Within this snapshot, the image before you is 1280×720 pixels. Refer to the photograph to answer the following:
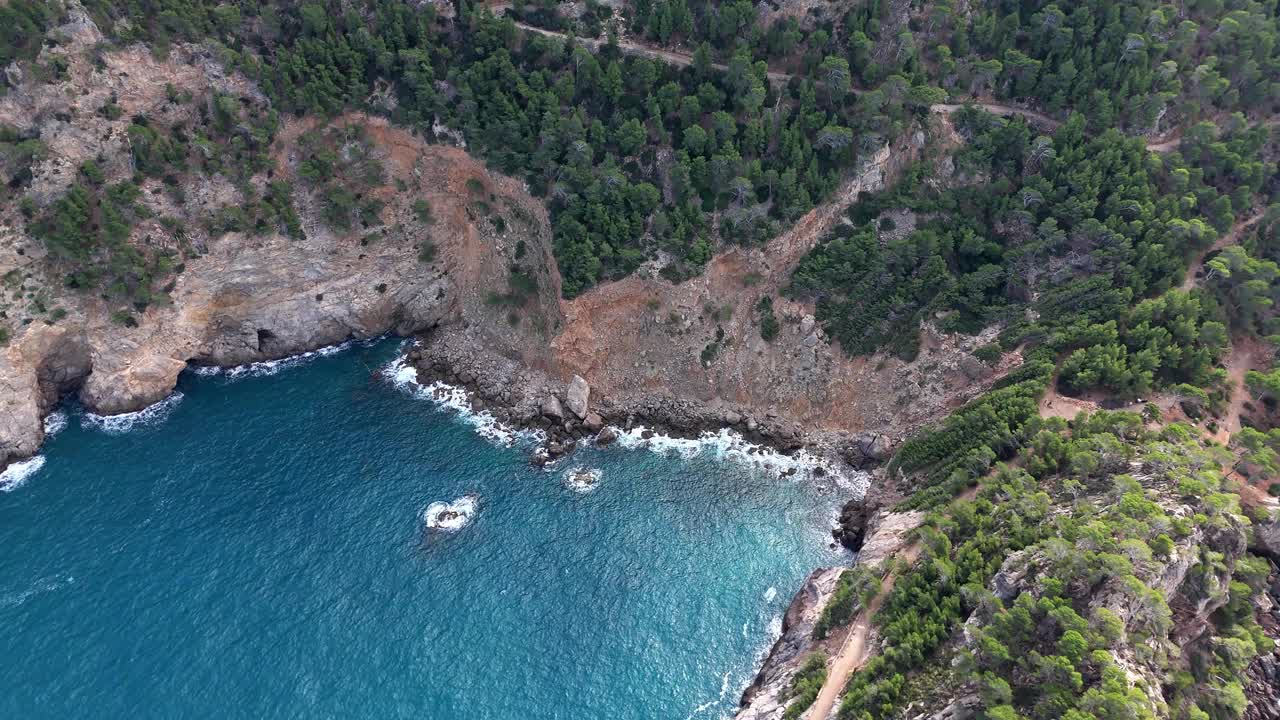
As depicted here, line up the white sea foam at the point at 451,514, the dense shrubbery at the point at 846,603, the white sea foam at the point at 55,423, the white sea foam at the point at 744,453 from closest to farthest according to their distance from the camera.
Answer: the dense shrubbery at the point at 846,603, the white sea foam at the point at 451,514, the white sea foam at the point at 55,423, the white sea foam at the point at 744,453

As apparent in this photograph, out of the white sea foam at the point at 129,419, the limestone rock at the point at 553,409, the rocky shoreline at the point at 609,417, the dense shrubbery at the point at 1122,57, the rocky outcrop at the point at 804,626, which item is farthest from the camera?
the dense shrubbery at the point at 1122,57

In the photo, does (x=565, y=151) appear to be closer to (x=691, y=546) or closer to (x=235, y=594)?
(x=691, y=546)

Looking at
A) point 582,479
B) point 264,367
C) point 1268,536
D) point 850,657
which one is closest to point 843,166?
point 582,479

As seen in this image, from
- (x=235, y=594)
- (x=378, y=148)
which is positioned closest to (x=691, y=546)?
(x=235, y=594)

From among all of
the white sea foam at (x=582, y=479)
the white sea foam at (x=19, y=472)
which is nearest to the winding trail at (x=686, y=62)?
the white sea foam at (x=582, y=479)

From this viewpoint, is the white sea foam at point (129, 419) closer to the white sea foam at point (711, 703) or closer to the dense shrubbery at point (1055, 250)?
the white sea foam at point (711, 703)
